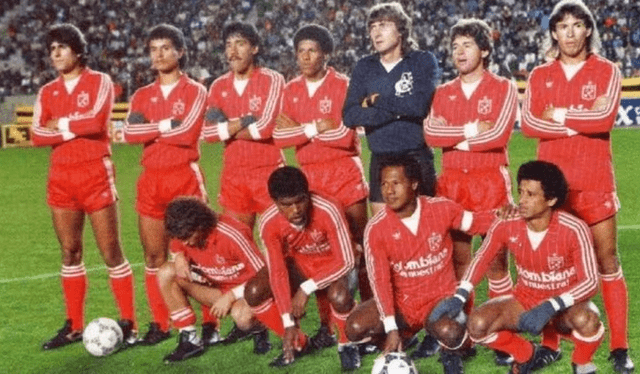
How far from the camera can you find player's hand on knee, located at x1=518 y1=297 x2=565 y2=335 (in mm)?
4562

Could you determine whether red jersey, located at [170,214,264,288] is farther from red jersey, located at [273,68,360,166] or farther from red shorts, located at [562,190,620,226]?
red shorts, located at [562,190,620,226]

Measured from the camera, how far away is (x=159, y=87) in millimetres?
6172

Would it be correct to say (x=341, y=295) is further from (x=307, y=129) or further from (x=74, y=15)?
(x=74, y=15)

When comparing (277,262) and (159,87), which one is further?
A: (159,87)

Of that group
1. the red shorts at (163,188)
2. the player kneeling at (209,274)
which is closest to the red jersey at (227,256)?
the player kneeling at (209,274)

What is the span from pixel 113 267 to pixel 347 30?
22.3 metres

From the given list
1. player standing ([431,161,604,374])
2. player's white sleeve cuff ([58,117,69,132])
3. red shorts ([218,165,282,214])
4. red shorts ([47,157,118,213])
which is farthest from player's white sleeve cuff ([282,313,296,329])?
player's white sleeve cuff ([58,117,69,132])

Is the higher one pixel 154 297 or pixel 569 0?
pixel 569 0

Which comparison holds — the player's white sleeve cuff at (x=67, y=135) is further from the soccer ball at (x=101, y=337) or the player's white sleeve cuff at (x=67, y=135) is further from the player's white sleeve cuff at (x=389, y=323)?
the player's white sleeve cuff at (x=389, y=323)

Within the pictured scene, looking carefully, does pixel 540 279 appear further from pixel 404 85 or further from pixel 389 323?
pixel 404 85

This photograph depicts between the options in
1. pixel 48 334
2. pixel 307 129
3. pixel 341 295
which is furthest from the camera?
pixel 48 334

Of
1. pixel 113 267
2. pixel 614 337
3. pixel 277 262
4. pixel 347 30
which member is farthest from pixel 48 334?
pixel 347 30

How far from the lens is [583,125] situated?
491 centimetres

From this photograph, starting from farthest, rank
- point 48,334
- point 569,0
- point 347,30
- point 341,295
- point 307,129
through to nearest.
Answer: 1. point 347,30
2. point 48,334
3. point 307,129
4. point 341,295
5. point 569,0
